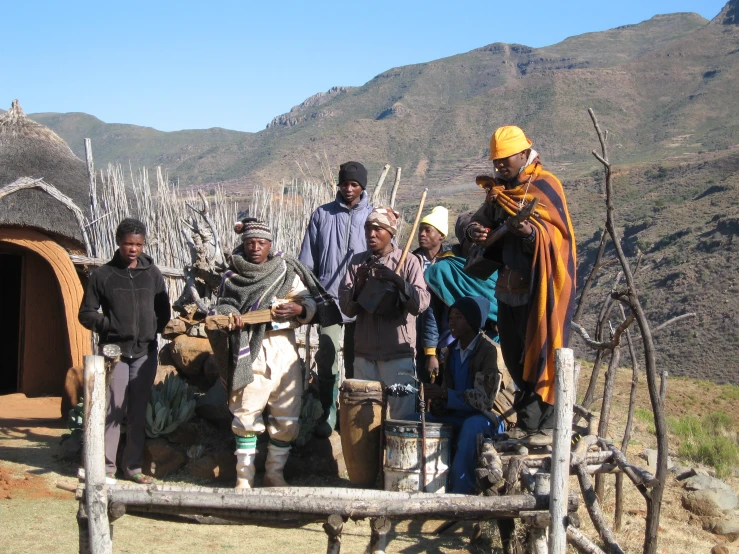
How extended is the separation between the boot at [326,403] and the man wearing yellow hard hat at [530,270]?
1.93 meters

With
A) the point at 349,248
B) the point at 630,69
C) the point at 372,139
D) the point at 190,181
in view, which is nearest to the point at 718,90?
the point at 630,69

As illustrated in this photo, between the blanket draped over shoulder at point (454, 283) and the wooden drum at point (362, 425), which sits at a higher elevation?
the blanket draped over shoulder at point (454, 283)

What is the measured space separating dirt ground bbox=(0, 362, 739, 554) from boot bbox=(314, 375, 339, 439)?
0.95 m

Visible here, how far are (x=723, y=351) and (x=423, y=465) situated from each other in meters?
14.6

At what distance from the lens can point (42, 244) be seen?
8.65m

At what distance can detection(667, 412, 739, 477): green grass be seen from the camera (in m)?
8.99

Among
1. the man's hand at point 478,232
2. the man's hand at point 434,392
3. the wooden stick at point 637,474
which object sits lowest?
the wooden stick at point 637,474

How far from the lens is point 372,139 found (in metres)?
48.6

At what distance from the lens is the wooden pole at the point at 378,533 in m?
3.81

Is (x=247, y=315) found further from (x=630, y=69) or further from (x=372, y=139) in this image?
(x=630, y=69)

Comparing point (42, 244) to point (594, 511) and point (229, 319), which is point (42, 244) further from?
point (594, 511)

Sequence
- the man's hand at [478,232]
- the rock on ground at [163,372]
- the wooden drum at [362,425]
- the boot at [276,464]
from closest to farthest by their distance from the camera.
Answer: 1. the man's hand at [478,232]
2. the wooden drum at [362,425]
3. the boot at [276,464]
4. the rock on ground at [163,372]

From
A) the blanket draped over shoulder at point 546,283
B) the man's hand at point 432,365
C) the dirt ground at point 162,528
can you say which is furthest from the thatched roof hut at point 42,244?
the blanket draped over shoulder at point 546,283

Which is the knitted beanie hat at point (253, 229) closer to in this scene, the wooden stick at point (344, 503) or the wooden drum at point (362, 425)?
the wooden drum at point (362, 425)
